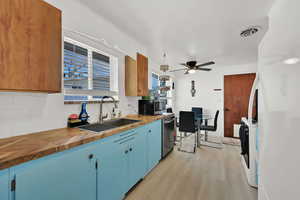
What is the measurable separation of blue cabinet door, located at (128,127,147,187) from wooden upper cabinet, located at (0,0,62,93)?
1.15 meters

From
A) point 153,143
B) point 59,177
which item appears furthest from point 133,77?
point 59,177

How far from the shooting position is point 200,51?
317 cm

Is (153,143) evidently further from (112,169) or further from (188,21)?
(188,21)

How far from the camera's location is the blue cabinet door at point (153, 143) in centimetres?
215

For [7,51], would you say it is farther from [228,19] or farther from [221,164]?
[221,164]

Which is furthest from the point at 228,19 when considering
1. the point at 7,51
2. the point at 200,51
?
the point at 7,51

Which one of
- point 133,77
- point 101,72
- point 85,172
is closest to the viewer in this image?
point 85,172

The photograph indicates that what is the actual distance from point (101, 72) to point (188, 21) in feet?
5.29

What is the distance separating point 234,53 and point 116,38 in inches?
119

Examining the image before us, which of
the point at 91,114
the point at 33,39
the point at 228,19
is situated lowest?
the point at 91,114

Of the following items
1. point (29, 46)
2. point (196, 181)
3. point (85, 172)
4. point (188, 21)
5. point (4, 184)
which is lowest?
point (196, 181)

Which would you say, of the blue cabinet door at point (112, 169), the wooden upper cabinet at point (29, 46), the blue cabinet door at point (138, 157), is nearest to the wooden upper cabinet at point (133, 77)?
the blue cabinet door at point (138, 157)

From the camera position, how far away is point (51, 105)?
1384mm

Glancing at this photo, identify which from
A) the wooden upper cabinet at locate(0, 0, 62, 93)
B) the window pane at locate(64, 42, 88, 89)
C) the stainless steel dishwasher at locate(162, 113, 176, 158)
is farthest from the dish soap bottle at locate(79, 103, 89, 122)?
the stainless steel dishwasher at locate(162, 113, 176, 158)
